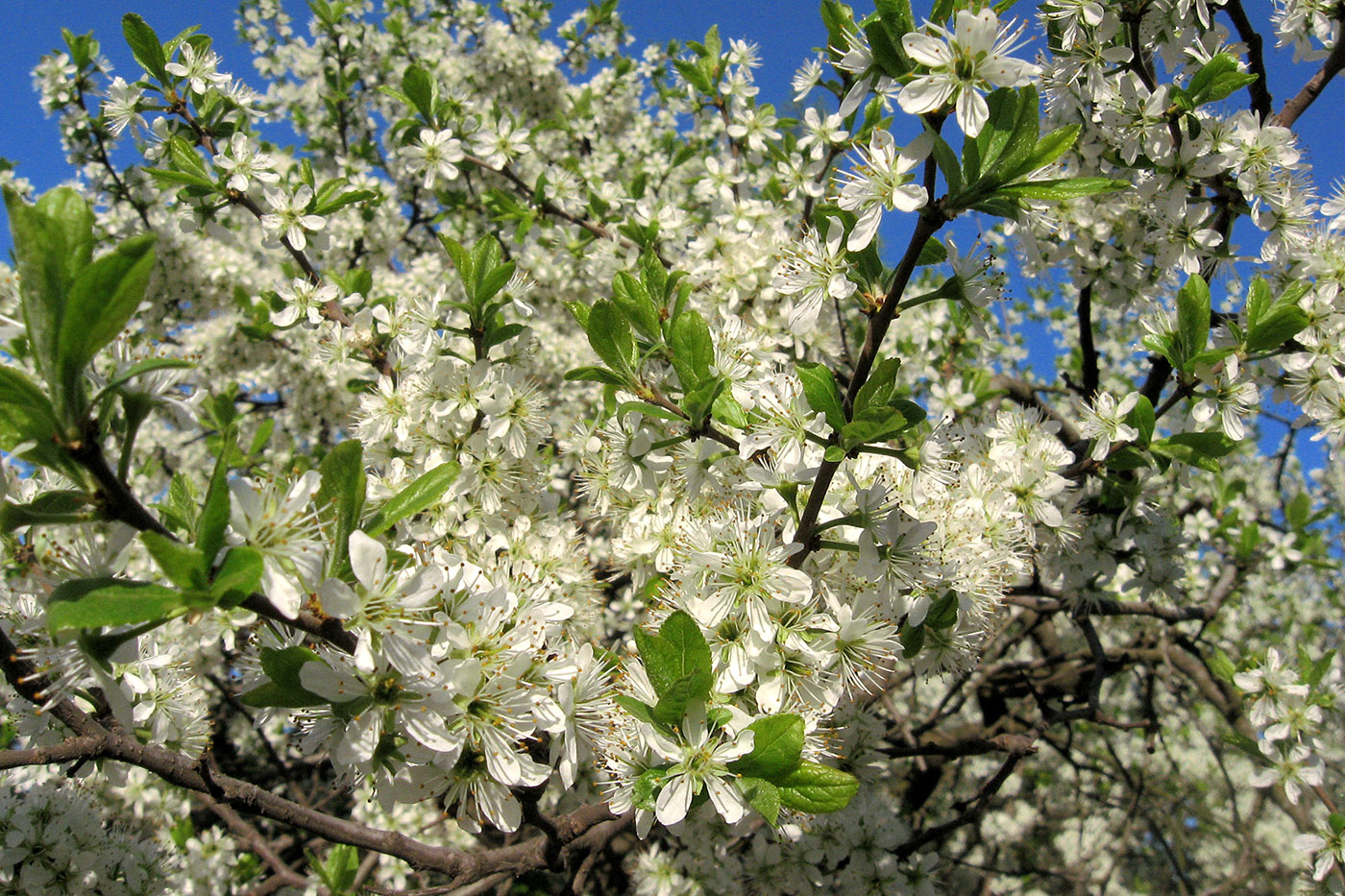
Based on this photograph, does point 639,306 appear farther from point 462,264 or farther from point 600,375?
point 462,264

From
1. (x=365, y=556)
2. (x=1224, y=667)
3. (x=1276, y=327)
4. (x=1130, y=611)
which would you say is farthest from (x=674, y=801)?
(x=1130, y=611)

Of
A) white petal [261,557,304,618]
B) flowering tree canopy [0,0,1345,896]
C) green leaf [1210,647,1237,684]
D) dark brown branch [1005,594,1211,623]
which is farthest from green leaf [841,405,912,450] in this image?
green leaf [1210,647,1237,684]

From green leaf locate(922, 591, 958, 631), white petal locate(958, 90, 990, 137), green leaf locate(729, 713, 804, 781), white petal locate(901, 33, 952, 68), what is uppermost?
white petal locate(901, 33, 952, 68)

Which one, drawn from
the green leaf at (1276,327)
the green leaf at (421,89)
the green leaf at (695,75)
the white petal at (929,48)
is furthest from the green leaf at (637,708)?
the green leaf at (695,75)

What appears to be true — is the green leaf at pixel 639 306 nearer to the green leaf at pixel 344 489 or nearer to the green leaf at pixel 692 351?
the green leaf at pixel 692 351

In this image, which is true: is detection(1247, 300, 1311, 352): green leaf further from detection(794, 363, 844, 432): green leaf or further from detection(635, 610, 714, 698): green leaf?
detection(635, 610, 714, 698): green leaf
